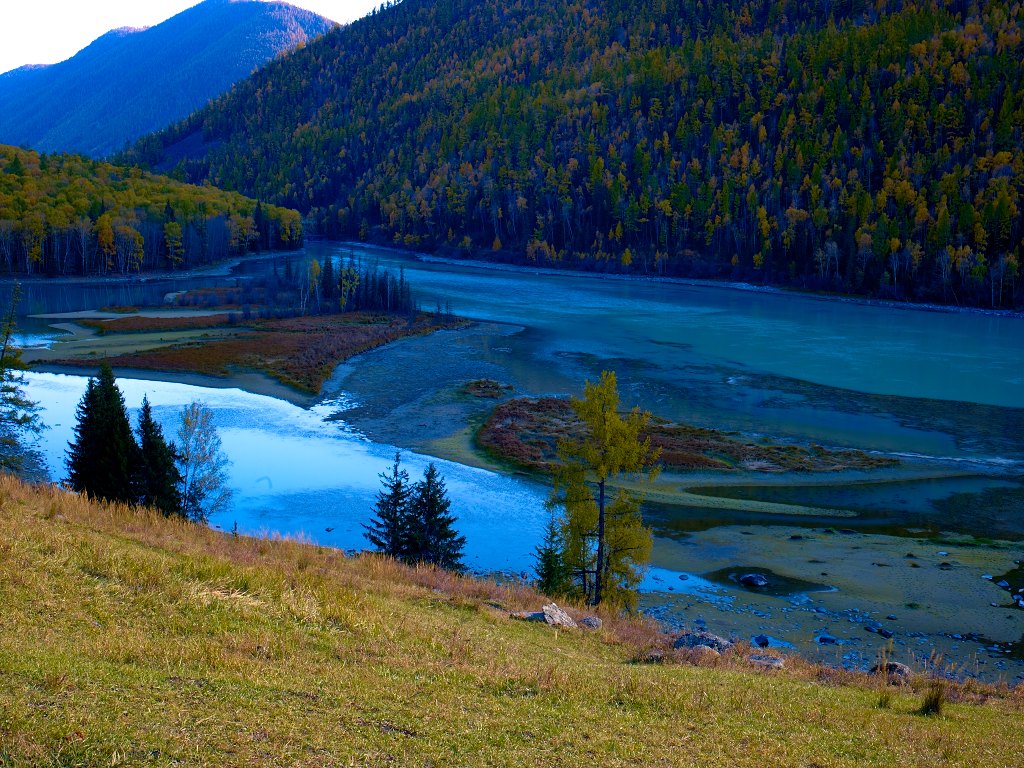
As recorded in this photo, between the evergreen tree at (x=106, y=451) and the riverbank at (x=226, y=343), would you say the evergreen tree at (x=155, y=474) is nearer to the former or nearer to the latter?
the evergreen tree at (x=106, y=451)

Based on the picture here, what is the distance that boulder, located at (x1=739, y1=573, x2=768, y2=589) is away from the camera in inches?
→ 1051

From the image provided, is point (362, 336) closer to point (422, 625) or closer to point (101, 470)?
point (101, 470)

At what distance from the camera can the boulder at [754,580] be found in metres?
26.7

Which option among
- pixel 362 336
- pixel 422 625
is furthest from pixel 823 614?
pixel 362 336

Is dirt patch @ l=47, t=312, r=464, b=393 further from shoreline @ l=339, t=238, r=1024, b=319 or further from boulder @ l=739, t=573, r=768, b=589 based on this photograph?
shoreline @ l=339, t=238, r=1024, b=319

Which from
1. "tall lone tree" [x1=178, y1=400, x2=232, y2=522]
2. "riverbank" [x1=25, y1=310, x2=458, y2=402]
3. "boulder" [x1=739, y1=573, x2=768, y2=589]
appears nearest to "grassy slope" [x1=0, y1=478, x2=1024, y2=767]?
"boulder" [x1=739, y1=573, x2=768, y2=589]

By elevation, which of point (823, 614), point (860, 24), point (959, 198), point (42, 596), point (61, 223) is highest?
point (860, 24)

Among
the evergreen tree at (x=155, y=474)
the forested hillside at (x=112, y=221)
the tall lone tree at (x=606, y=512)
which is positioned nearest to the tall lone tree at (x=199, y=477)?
the evergreen tree at (x=155, y=474)

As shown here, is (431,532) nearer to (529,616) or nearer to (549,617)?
(529,616)

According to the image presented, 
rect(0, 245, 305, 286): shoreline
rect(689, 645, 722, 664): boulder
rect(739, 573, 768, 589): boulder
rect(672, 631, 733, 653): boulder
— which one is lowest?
rect(739, 573, 768, 589): boulder

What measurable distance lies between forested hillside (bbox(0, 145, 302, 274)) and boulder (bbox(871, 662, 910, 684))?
115m

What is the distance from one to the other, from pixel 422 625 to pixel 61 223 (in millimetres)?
115459

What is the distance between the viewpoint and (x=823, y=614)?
24.3 metres

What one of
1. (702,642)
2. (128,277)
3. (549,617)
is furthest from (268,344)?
(702,642)
